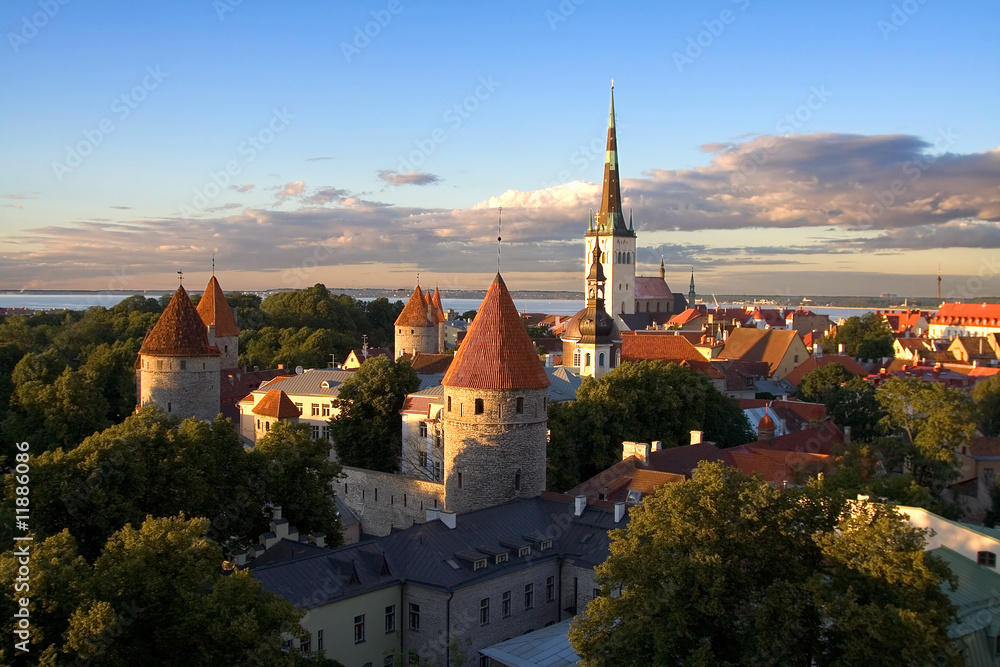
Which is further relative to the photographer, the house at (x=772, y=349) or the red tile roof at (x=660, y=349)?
the house at (x=772, y=349)

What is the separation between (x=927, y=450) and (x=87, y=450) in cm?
2985

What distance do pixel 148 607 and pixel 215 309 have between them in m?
40.8

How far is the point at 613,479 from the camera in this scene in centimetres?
2955

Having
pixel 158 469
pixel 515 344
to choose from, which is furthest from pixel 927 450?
pixel 158 469

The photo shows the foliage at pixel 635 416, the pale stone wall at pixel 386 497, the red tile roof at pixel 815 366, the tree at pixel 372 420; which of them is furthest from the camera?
the red tile roof at pixel 815 366

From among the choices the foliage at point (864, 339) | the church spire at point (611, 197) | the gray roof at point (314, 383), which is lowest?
the foliage at point (864, 339)

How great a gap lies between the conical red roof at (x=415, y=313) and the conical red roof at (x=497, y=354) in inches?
1526

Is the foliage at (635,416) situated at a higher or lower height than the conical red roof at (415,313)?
lower

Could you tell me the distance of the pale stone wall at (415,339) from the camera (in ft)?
217

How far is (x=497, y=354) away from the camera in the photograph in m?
27.1

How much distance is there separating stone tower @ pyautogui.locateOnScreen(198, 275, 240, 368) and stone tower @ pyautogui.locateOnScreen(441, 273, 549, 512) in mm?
28234

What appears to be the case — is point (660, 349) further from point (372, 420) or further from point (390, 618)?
point (390, 618)

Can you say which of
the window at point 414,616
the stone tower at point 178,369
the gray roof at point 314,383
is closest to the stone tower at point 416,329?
the gray roof at point 314,383

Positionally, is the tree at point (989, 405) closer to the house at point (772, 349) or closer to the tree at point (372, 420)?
the house at point (772, 349)
